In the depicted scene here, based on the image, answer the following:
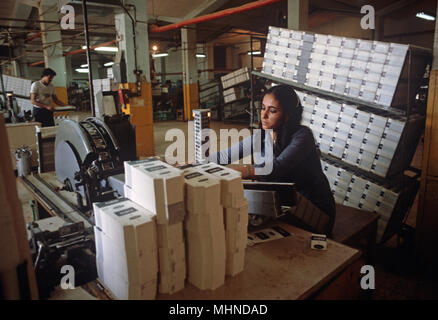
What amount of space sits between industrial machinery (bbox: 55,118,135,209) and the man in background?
4102 mm

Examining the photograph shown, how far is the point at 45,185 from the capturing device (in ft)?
10.1

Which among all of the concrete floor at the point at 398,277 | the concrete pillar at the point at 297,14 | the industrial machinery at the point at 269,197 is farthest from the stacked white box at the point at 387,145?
the concrete pillar at the point at 297,14

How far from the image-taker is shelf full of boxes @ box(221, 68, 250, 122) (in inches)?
508

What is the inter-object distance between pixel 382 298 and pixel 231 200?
2.10m

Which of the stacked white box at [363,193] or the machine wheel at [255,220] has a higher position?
the machine wheel at [255,220]

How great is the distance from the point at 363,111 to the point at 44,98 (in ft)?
19.7

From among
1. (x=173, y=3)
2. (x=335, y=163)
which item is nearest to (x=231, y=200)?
(x=335, y=163)

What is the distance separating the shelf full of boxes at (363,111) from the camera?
11.3 ft

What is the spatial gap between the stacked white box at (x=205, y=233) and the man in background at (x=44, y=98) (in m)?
6.05

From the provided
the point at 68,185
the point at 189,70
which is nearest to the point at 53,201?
the point at 68,185

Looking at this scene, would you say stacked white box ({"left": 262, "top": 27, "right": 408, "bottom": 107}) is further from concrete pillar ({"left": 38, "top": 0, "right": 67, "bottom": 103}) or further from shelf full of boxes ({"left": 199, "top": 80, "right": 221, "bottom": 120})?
shelf full of boxes ({"left": 199, "top": 80, "right": 221, "bottom": 120})

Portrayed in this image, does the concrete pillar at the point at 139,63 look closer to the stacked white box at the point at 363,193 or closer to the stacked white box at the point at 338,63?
the stacked white box at the point at 338,63

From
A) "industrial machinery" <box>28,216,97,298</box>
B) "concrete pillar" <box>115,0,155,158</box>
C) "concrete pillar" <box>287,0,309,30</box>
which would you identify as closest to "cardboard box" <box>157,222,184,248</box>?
"industrial machinery" <box>28,216,97,298</box>

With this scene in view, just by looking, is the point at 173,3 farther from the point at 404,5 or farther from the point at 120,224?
the point at 120,224
